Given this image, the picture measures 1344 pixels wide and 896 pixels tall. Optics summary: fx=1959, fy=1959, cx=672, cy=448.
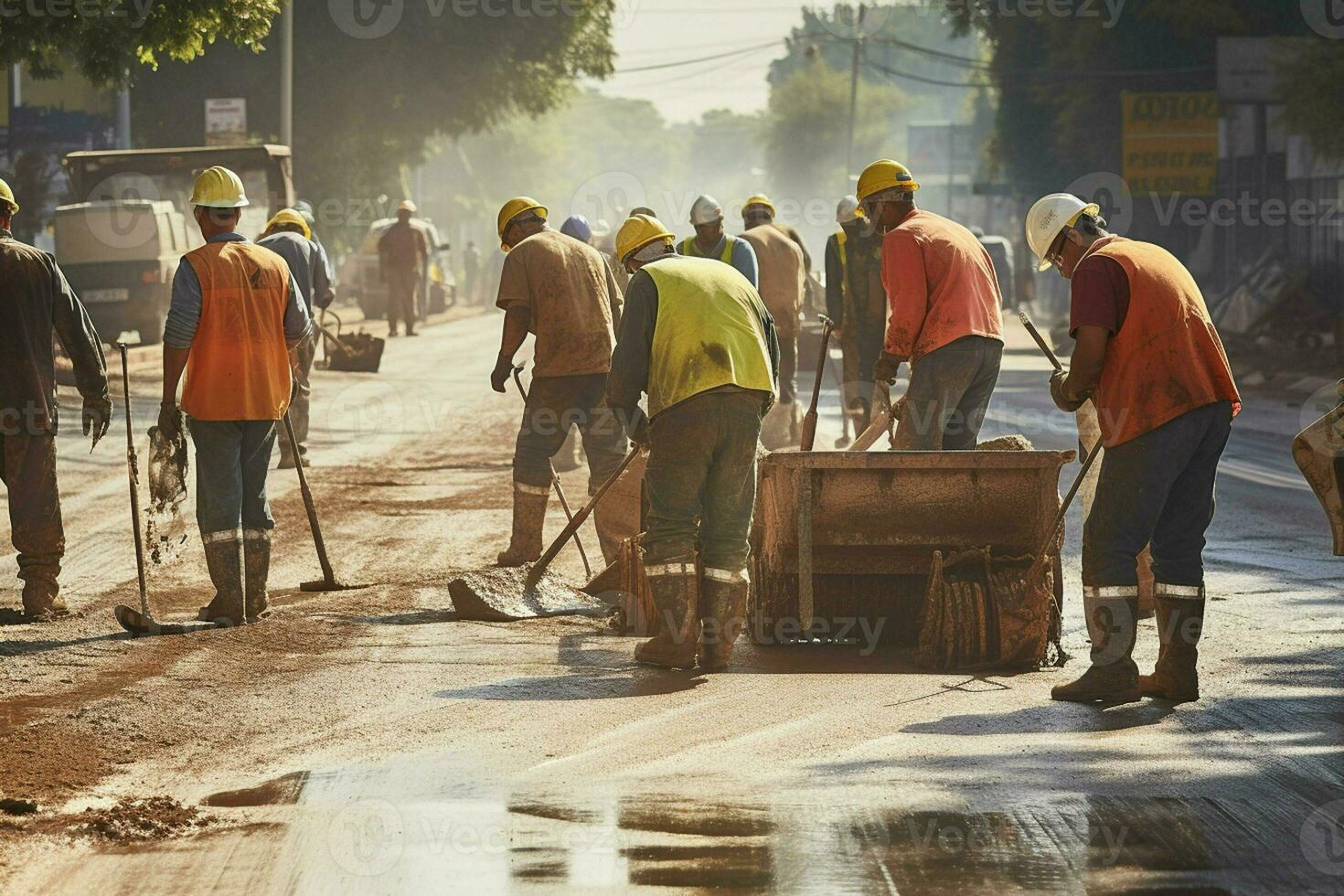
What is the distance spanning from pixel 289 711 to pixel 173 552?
3119 millimetres

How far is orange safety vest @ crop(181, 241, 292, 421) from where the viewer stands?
331 inches

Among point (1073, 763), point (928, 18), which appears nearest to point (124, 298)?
point (1073, 763)

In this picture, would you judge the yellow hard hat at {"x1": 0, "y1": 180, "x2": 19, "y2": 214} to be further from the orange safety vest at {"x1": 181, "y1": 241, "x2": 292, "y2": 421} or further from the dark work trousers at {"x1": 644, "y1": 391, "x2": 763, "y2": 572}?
the dark work trousers at {"x1": 644, "y1": 391, "x2": 763, "y2": 572}

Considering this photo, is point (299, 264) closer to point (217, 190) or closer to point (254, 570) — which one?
point (217, 190)

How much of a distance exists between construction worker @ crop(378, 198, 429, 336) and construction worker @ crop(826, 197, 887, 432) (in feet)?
51.8

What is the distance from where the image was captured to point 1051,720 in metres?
6.55

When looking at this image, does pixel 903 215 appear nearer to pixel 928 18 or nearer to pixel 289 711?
pixel 289 711

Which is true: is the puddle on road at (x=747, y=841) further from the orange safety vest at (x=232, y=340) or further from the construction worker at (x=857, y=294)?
the construction worker at (x=857, y=294)

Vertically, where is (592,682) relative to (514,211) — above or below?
below

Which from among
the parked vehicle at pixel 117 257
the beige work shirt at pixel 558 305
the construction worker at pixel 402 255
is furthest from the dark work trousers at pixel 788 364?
the construction worker at pixel 402 255

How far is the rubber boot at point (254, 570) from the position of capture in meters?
8.59

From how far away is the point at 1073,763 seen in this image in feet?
19.4

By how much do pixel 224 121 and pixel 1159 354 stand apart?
82.3 ft

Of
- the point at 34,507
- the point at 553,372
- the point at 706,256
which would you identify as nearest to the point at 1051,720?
the point at 553,372
